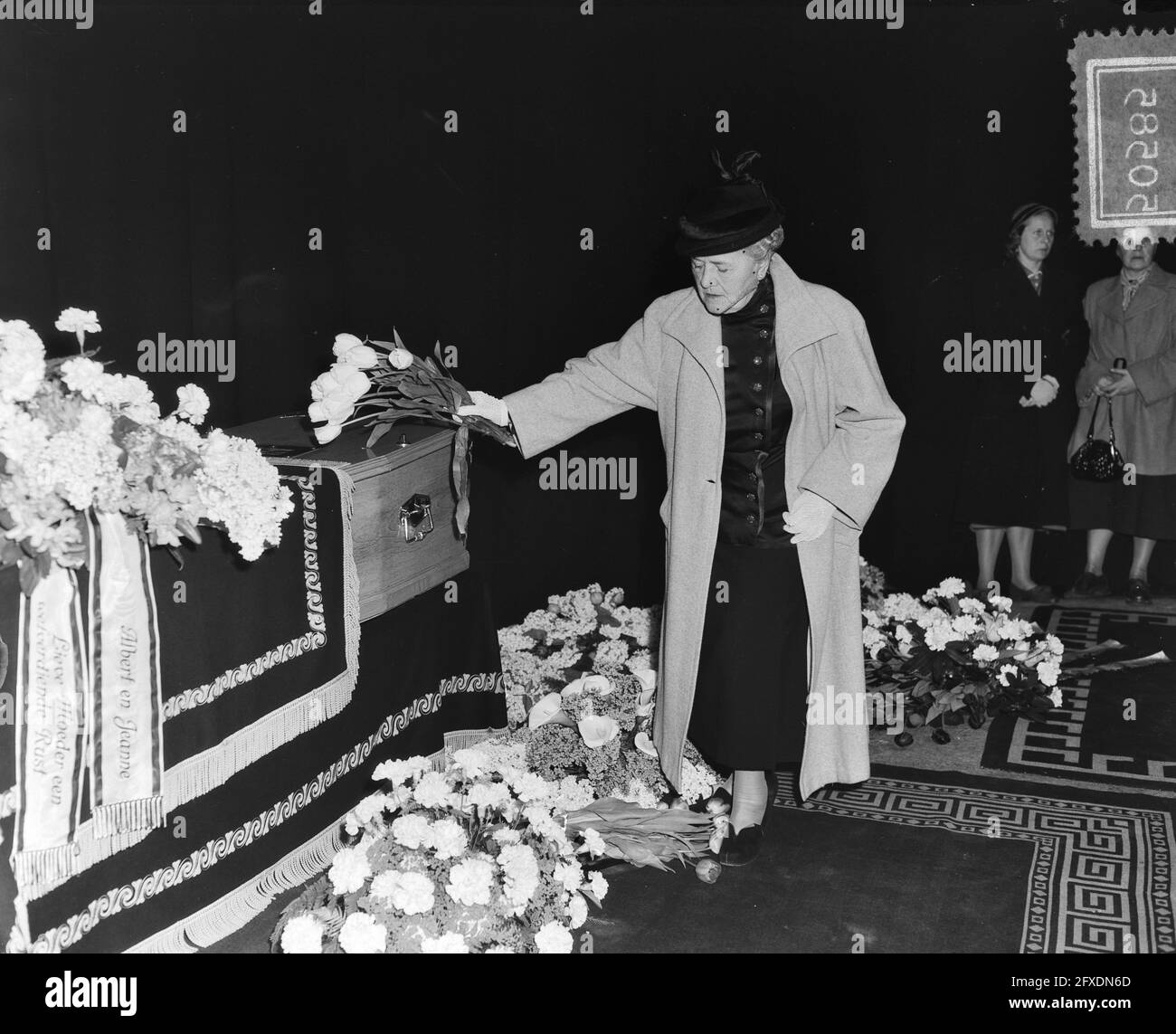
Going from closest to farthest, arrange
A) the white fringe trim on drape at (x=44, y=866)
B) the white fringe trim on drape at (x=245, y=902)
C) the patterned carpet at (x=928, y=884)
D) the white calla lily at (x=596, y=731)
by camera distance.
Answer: the white fringe trim on drape at (x=44, y=866)
the white fringe trim on drape at (x=245, y=902)
the patterned carpet at (x=928, y=884)
the white calla lily at (x=596, y=731)

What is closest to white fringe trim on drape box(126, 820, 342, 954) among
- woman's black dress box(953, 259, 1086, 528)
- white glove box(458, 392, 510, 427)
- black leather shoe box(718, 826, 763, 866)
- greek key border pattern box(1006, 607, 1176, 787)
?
black leather shoe box(718, 826, 763, 866)

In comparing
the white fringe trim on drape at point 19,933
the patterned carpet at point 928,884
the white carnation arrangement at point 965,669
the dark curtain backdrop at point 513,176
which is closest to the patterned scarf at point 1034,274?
the dark curtain backdrop at point 513,176

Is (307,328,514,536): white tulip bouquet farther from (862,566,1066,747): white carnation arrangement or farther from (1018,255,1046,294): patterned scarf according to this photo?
(1018,255,1046,294): patterned scarf

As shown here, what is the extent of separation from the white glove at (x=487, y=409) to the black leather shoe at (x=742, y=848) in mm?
1284

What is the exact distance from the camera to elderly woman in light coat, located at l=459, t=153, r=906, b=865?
11.3 feet

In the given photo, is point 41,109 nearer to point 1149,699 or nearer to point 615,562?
point 615,562

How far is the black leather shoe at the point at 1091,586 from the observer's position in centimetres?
660

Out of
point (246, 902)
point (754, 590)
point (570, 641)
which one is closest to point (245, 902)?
point (246, 902)

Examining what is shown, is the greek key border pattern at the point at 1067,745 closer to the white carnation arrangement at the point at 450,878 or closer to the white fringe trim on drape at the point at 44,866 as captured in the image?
the white carnation arrangement at the point at 450,878

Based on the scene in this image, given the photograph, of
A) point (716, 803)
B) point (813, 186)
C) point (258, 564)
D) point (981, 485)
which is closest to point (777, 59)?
point (813, 186)

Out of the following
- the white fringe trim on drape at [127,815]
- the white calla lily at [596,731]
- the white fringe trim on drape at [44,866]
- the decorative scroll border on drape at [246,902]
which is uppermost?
the white fringe trim on drape at [127,815]
